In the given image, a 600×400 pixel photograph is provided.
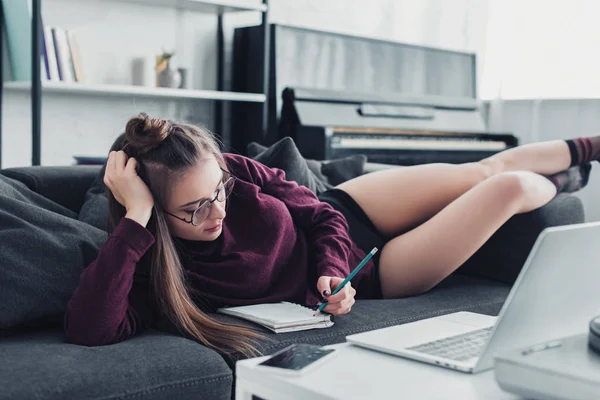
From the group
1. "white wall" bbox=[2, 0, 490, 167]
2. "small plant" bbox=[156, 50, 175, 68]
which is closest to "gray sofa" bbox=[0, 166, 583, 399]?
"white wall" bbox=[2, 0, 490, 167]

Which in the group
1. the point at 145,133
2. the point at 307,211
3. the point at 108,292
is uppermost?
the point at 145,133

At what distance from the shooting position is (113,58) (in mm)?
4051

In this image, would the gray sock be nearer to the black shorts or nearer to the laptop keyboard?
the black shorts

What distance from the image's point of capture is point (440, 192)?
218cm

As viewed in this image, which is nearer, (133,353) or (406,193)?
(133,353)

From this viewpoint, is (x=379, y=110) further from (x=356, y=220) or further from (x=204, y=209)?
(x=204, y=209)

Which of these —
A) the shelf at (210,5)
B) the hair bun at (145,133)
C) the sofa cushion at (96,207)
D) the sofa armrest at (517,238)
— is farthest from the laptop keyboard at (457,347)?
the shelf at (210,5)

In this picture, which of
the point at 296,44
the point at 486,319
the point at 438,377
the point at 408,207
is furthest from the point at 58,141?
the point at 438,377

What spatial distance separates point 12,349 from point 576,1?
4.60m

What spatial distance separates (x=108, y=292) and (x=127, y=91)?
2.52 metres

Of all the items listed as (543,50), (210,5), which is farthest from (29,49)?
(543,50)

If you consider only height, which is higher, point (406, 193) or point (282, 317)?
point (406, 193)

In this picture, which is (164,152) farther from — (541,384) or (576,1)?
(576,1)

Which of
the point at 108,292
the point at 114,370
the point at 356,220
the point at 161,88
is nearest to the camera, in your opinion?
the point at 114,370
